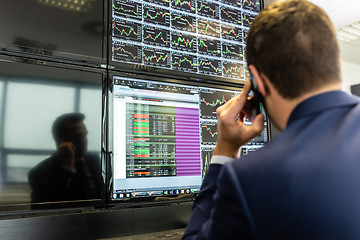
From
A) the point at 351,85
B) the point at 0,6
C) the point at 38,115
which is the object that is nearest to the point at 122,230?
the point at 38,115

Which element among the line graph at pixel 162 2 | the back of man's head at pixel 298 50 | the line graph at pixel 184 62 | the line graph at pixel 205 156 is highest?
the line graph at pixel 162 2

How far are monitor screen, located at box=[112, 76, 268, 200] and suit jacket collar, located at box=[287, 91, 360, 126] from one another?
2.81ft

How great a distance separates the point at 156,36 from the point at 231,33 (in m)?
0.48

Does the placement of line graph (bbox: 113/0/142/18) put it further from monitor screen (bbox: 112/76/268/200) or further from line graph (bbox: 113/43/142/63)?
monitor screen (bbox: 112/76/268/200)

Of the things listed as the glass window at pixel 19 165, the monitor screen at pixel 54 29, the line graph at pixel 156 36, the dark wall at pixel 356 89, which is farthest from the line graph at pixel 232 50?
the dark wall at pixel 356 89

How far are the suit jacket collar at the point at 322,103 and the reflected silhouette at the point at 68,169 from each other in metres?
0.88

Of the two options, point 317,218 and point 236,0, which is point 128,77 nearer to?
point 236,0

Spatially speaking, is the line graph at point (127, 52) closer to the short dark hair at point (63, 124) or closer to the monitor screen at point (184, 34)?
the monitor screen at point (184, 34)

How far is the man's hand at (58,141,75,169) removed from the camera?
3.86 feet

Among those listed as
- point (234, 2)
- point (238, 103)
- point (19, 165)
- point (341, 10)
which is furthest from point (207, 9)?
point (341, 10)

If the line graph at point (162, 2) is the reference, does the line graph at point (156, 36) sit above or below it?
below

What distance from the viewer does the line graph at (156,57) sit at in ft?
4.78

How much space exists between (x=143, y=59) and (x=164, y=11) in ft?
0.96

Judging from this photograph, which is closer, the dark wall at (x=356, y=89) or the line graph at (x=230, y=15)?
the line graph at (x=230, y=15)
